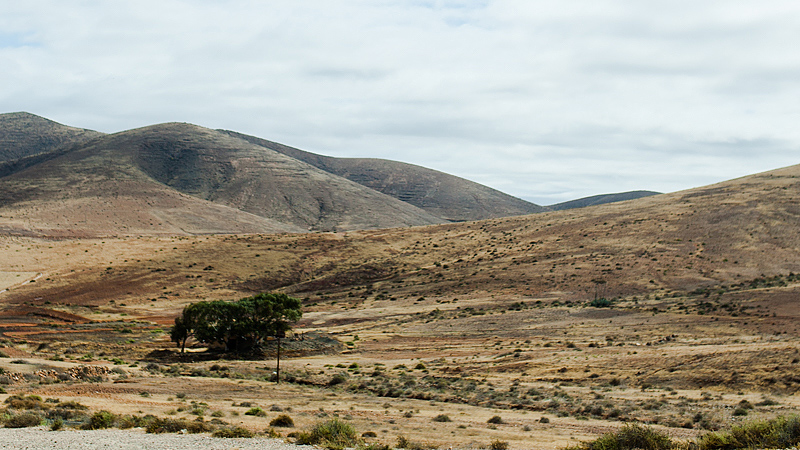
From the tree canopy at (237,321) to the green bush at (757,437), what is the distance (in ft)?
119

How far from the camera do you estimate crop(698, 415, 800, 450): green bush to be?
15.2 m

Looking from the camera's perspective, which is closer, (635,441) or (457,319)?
(635,441)

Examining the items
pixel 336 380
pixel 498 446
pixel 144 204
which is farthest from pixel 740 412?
pixel 144 204

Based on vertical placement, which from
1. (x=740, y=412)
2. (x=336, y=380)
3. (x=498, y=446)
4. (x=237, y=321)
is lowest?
(x=336, y=380)

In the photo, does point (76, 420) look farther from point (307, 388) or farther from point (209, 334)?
point (209, 334)

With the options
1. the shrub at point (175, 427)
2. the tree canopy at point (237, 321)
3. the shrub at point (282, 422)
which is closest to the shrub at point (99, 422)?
the shrub at point (175, 427)

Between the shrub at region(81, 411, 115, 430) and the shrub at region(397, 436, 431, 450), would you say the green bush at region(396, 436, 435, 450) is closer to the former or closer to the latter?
the shrub at region(397, 436, 431, 450)

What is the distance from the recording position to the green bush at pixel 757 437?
15203 mm

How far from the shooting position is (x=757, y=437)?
15.4 metres

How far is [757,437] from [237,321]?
4016 cm

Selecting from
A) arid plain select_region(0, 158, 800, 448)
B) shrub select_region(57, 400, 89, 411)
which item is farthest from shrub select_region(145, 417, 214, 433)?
shrub select_region(57, 400, 89, 411)

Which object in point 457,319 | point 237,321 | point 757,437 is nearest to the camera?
point 757,437

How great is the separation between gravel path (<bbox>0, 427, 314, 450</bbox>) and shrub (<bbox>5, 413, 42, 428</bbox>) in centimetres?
56

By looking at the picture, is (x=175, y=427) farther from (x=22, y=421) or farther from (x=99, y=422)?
(x=22, y=421)
